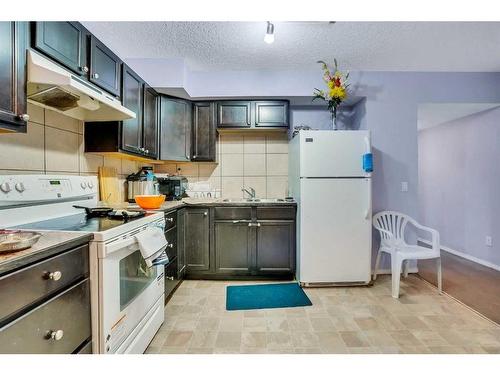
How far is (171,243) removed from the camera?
2389mm

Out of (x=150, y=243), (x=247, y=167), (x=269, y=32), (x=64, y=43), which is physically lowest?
(x=150, y=243)

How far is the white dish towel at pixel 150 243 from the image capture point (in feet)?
4.76

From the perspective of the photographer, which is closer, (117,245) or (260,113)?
(117,245)

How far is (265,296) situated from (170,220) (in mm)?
1130

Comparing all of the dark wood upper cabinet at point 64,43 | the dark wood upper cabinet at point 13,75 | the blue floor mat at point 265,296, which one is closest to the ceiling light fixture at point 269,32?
the dark wood upper cabinet at point 64,43

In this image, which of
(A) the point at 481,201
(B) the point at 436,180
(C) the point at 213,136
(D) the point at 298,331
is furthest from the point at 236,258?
(B) the point at 436,180

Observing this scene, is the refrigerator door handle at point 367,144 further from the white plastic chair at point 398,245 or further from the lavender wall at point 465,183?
the lavender wall at point 465,183

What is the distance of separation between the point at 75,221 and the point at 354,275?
8.06 feet

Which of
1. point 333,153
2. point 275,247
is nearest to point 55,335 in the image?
point 275,247

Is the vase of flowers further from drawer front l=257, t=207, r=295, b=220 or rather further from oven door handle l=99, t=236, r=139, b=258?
oven door handle l=99, t=236, r=139, b=258

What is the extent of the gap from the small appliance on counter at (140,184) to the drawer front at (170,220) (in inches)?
18.5

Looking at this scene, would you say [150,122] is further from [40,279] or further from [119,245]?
[40,279]

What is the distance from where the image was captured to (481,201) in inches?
137
